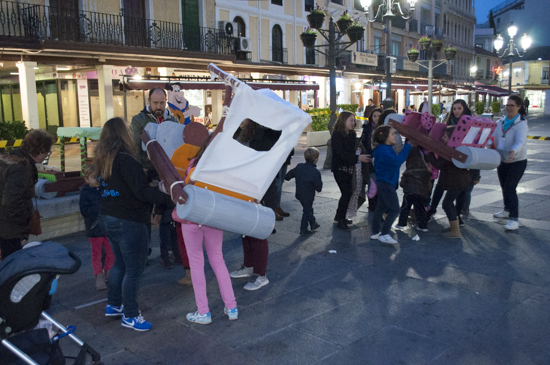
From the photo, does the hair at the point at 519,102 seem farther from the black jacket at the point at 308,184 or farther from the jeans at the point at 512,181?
the black jacket at the point at 308,184

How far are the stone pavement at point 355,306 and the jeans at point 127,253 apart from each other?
0.30 meters

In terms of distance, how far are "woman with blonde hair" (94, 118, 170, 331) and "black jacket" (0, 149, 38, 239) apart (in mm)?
856

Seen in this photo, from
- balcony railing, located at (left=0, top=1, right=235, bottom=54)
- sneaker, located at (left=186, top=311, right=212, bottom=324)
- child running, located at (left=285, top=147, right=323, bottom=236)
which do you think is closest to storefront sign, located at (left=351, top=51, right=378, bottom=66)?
balcony railing, located at (left=0, top=1, right=235, bottom=54)

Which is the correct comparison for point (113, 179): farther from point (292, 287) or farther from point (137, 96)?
point (137, 96)

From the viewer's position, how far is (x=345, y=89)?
1374 inches

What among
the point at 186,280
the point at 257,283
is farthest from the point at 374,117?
the point at 186,280

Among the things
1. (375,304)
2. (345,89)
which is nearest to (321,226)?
(375,304)

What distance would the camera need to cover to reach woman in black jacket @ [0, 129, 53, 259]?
4168mm

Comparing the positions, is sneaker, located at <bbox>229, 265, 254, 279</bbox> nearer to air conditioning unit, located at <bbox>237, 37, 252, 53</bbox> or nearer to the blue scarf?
the blue scarf

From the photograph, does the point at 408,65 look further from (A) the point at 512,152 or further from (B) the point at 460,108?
(A) the point at 512,152

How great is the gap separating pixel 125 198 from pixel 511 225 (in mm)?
5264

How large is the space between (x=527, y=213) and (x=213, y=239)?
5767mm

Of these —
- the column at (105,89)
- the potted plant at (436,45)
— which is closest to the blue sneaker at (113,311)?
the column at (105,89)

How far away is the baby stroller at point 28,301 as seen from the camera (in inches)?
111
